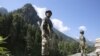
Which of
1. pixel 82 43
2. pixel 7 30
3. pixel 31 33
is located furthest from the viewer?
pixel 31 33

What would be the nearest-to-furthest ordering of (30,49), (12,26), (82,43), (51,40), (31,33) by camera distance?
(51,40), (82,43), (12,26), (30,49), (31,33)

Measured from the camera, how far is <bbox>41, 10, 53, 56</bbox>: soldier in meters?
7.84

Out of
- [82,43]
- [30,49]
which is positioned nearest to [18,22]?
[30,49]

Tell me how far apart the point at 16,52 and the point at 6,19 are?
10.2 meters

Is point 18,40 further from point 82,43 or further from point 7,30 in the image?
point 82,43

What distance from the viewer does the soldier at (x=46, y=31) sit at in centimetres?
784

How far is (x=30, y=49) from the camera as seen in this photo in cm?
10300

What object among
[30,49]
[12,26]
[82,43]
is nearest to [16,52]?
[12,26]

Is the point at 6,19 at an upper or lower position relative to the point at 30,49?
upper

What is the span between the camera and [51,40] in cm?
778

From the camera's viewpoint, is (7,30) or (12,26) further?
(12,26)

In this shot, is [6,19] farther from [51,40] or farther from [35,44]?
[51,40]

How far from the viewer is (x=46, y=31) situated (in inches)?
320

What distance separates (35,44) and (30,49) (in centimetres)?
286
